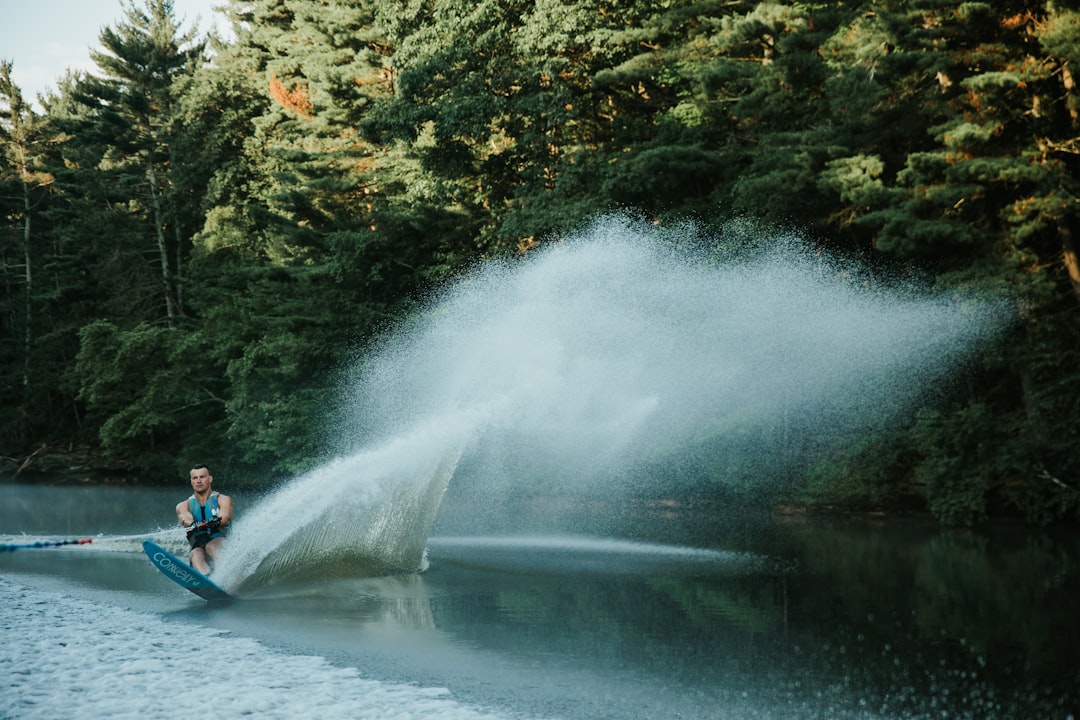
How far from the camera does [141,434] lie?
43.0 metres

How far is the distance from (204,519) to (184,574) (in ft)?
3.03


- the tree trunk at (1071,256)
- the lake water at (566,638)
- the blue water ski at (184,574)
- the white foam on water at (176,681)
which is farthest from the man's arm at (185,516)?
the tree trunk at (1071,256)

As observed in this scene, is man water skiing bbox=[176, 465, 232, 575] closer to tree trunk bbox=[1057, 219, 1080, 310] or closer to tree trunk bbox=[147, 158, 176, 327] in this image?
tree trunk bbox=[1057, 219, 1080, 310]

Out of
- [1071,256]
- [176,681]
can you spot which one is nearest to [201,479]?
[176,681]

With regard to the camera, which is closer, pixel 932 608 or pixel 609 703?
pixel 609 703

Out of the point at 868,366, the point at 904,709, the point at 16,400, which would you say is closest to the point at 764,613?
the point at 904,709

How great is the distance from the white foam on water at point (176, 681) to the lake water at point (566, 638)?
0.03 metres

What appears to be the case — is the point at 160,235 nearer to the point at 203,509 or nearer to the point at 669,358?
the point at 669,358

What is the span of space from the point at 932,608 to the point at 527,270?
17888 millimetres

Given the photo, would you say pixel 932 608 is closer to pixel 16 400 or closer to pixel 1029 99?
pixel 1029 99

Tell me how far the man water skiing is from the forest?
14.9 meters

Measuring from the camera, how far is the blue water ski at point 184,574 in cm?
1097

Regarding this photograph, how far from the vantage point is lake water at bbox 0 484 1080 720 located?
7301 mm

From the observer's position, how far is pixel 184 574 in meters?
11.2
